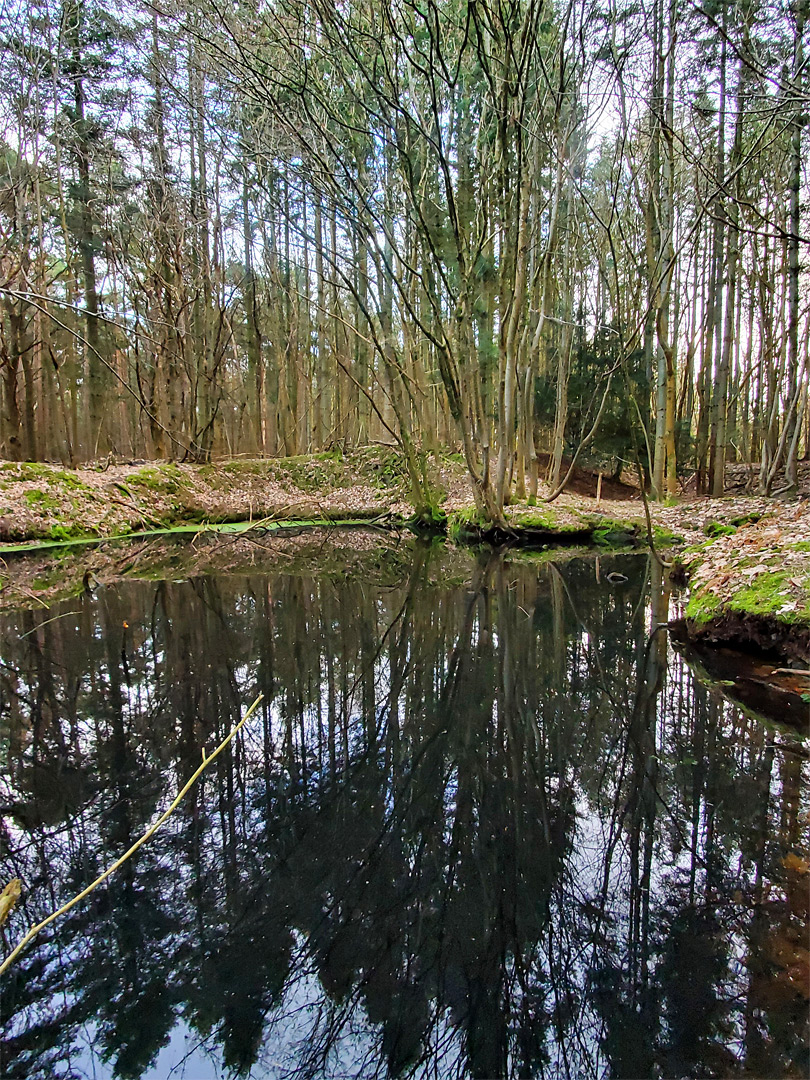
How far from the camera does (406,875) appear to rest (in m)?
1.78

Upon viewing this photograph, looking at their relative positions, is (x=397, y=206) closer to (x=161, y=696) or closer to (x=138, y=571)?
(x=138, y=571)

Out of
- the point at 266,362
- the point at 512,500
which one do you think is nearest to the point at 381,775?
the point at 512,500

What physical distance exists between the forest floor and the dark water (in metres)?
1.06

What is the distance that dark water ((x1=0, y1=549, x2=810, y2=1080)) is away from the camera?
1277mm

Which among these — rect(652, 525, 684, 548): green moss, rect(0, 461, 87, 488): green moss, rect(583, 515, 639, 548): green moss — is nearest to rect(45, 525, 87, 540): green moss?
rect(0, 461, 87, 488): green moss

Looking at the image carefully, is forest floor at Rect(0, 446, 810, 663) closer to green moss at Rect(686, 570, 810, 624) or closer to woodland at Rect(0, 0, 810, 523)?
green moss at Rect(686, 570, 810, 624)

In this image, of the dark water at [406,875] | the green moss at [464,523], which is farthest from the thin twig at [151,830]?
the green moss at [464,523]

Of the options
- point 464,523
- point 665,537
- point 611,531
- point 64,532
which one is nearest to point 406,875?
point 665,537

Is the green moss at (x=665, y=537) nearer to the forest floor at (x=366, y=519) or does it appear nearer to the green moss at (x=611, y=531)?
the forest floor at (x=366, y=519)

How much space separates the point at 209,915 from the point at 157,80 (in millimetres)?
15056

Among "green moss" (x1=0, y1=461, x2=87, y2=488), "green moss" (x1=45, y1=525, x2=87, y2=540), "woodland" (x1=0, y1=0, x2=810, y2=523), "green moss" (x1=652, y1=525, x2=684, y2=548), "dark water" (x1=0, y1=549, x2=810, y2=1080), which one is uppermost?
"woodland" (x1=0, y1=0, x2=810, y2=523)

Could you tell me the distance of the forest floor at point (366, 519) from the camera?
4086 millimetres

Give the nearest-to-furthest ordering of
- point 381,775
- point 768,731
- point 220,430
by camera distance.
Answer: point 381,775
point 768,731
point 220,430

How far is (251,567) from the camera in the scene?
7.58 metres
